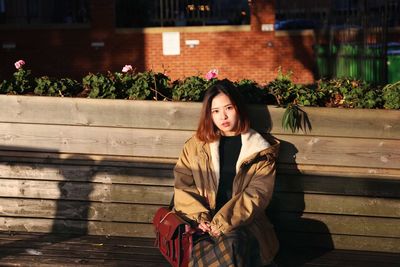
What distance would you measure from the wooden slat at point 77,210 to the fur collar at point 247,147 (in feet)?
2.54

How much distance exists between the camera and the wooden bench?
13.8 feet

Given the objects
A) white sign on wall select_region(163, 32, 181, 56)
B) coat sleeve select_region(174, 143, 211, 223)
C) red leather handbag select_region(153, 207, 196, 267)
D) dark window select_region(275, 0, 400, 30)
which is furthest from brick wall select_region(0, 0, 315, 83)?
red leather handbag select_region(153, 207, 196, 267)

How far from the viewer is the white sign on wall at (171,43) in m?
18.7

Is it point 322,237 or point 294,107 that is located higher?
point 294,107

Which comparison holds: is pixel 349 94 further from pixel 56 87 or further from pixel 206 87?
pixel 56 87

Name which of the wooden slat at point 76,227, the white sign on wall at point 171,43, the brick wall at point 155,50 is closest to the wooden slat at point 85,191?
the wooden slat at point 76,227

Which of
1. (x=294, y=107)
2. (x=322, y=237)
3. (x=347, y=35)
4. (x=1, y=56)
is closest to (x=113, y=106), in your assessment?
(x=294, y=107)

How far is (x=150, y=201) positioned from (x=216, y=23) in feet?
49.1

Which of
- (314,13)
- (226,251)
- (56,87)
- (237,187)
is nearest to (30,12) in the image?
(314,13)

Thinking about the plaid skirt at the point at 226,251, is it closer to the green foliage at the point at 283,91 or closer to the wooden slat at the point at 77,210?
the wooden slat at the point at 77,210

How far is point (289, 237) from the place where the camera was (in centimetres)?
435

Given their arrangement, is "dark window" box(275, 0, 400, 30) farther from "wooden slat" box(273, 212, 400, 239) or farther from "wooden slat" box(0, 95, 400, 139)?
"wooden slat" box(273, 212, 400, 239)

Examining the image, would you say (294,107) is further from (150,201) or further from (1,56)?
(1,56)

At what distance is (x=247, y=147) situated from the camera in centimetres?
388
